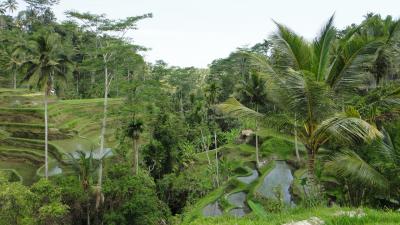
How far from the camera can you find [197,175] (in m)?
28.2

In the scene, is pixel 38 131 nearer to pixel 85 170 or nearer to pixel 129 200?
pixel 85 170

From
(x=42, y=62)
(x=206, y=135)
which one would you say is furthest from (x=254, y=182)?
(x=42, y=62)

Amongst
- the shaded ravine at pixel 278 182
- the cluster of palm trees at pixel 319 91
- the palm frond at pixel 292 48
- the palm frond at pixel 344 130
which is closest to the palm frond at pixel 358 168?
the cluster of palm trees at pixel 319 91

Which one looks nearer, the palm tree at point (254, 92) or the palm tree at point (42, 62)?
the palm tree at point (42, 62)

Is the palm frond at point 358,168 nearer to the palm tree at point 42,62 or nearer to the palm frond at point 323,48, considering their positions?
the palm frond at point 323,48

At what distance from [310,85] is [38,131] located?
28610 mm

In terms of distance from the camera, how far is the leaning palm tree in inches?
335

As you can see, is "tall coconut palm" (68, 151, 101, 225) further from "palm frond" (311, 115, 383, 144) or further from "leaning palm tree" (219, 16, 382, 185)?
"palm frond" (311, 115, 383, 144)

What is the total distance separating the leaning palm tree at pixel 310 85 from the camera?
851cm

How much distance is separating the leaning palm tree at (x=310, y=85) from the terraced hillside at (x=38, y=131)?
1648 cm

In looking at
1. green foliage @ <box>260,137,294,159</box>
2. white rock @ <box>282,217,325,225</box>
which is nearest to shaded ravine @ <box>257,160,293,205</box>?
green foliage @ <box>260,137,294,159</box>

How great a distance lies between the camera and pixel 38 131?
3136cm

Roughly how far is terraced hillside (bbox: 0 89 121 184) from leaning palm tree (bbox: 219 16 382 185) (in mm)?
Answer: 16483

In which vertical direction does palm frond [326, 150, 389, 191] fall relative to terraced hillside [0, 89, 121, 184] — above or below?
above
